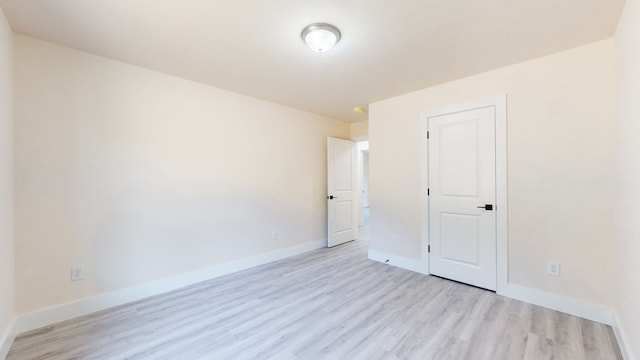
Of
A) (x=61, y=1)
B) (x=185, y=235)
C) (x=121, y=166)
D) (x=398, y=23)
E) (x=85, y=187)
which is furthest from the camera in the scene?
(x=185, y=235)

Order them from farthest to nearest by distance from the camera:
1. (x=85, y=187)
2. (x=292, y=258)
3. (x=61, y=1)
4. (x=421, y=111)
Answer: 1. (x=292, y=258)
2. (x=421, y=111)
3. (x=85, y=187)
4. (x=61, y=1)

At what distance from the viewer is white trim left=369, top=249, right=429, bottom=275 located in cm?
335

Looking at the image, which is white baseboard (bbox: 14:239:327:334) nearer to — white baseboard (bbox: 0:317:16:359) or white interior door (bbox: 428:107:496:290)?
white baseboard (bbox: 0:317:16:359)

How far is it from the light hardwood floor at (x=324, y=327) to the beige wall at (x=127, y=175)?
17.5 inches

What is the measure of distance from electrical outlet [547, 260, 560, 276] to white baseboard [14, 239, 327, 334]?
10.5ft

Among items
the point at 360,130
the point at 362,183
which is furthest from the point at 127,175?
the point at 362,183

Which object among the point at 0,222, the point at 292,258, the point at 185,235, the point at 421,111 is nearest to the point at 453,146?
the point at 421,111

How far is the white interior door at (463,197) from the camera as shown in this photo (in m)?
2.79

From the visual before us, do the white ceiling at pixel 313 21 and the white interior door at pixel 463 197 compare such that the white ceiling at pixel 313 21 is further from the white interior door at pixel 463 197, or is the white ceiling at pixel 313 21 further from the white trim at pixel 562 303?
the white trim at pixel 562 303

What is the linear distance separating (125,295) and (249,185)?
5.79 feet

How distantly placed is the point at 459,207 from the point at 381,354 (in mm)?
1954

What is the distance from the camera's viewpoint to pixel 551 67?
7.86ft

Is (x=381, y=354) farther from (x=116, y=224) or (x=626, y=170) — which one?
(x=116, y=224)

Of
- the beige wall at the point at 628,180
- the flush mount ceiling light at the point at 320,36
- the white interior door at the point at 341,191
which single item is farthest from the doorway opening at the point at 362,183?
the beige wall at the point at 628,180
